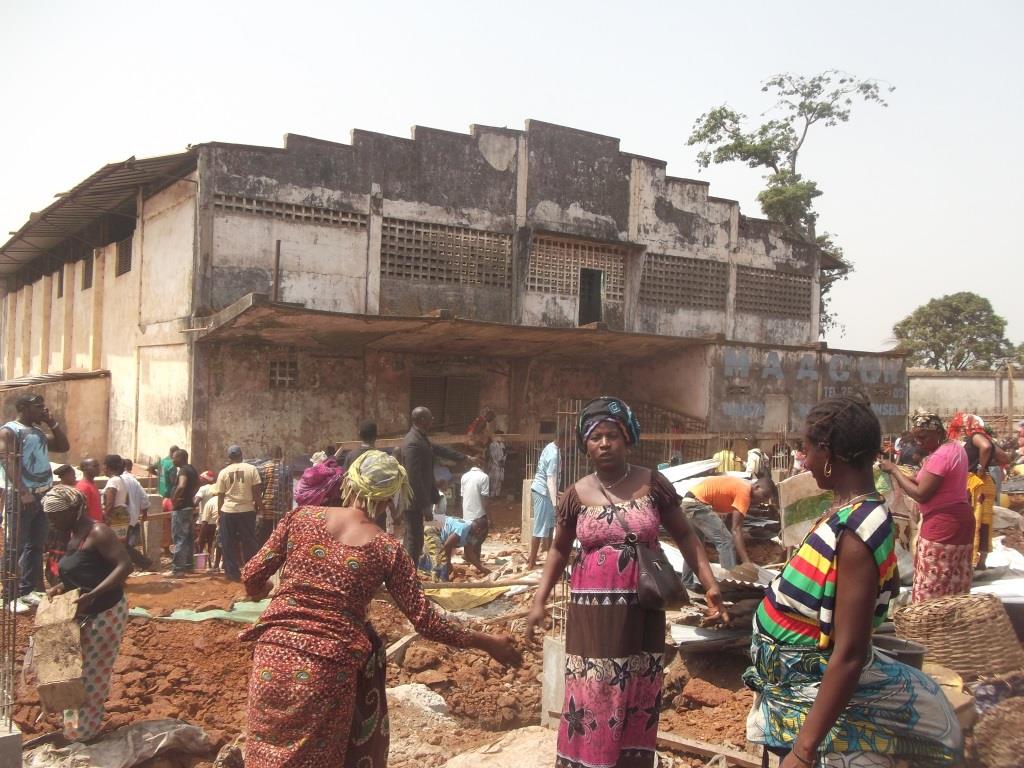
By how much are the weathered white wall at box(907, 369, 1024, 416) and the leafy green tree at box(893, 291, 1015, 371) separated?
4632 millimetres

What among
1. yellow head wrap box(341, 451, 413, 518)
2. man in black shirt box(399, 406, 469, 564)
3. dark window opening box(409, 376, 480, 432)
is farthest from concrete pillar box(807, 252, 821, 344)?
yellow head wrap box(341, 451, 413, 518)

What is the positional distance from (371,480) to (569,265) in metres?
14.8

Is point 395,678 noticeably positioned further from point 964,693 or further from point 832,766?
point 832,766

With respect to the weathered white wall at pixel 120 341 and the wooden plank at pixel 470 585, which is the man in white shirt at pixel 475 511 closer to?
the wooden plank at pixel 470 585

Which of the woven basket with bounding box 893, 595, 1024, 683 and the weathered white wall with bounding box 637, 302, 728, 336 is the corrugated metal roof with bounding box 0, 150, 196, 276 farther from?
the woven basket with bounding box 893, 595, 1024, 683

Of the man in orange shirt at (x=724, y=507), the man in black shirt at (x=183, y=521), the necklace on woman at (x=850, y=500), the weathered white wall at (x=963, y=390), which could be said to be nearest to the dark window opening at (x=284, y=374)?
the man in black shirt at (x=183, y=521)

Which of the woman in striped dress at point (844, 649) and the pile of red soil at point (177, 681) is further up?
the woman in striped dress at point (844, 649)

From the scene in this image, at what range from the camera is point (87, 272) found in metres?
19.4

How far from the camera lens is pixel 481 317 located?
16438 mm

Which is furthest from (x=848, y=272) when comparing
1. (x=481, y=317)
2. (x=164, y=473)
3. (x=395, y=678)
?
(x=395, y=678)

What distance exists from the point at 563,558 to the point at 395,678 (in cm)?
315

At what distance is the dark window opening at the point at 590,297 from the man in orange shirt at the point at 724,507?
33.8 ft

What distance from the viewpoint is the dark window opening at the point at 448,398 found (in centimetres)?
1609

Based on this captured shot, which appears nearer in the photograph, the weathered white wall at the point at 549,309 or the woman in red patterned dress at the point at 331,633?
the woman in red patterned dress at the point at 331,633
